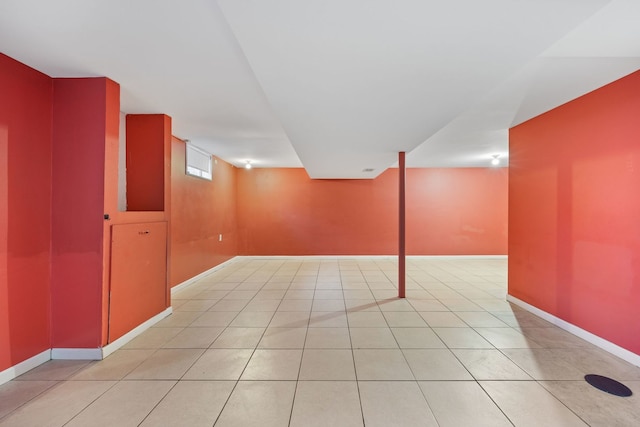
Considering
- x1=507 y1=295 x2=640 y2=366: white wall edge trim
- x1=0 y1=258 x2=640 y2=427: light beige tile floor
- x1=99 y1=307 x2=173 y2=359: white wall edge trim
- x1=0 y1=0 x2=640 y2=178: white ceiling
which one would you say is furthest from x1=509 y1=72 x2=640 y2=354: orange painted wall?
x1=99 y1=307 x2=173 y2=359: white wall edge trim

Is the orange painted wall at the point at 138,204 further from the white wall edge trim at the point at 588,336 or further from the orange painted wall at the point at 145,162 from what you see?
the white wall edge trim at the point at 588,336

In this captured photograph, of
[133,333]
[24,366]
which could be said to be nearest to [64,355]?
[24,366]

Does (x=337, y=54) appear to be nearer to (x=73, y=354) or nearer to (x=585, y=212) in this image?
(x=585, y=212)

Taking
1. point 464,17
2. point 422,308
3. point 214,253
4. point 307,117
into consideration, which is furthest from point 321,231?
point 464,17

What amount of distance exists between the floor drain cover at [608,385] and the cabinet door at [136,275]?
4.19 metres

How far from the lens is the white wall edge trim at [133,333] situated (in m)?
2.49

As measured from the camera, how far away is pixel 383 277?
550 cm

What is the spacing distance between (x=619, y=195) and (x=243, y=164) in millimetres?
6725

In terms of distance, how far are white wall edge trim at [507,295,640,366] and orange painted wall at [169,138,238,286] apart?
525cm

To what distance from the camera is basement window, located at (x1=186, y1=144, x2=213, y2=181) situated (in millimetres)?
4816

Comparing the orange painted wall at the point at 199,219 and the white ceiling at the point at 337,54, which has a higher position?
the white ceiling at the point at 337,54

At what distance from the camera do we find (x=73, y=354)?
2.43 meters

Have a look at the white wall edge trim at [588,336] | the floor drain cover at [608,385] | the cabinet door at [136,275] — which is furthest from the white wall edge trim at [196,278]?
the white wall edge trim at [588,336]

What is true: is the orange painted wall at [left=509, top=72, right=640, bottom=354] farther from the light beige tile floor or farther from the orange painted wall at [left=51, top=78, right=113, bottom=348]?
the orange painted wall at [left=51, top=78, right=113, bottom=348]
